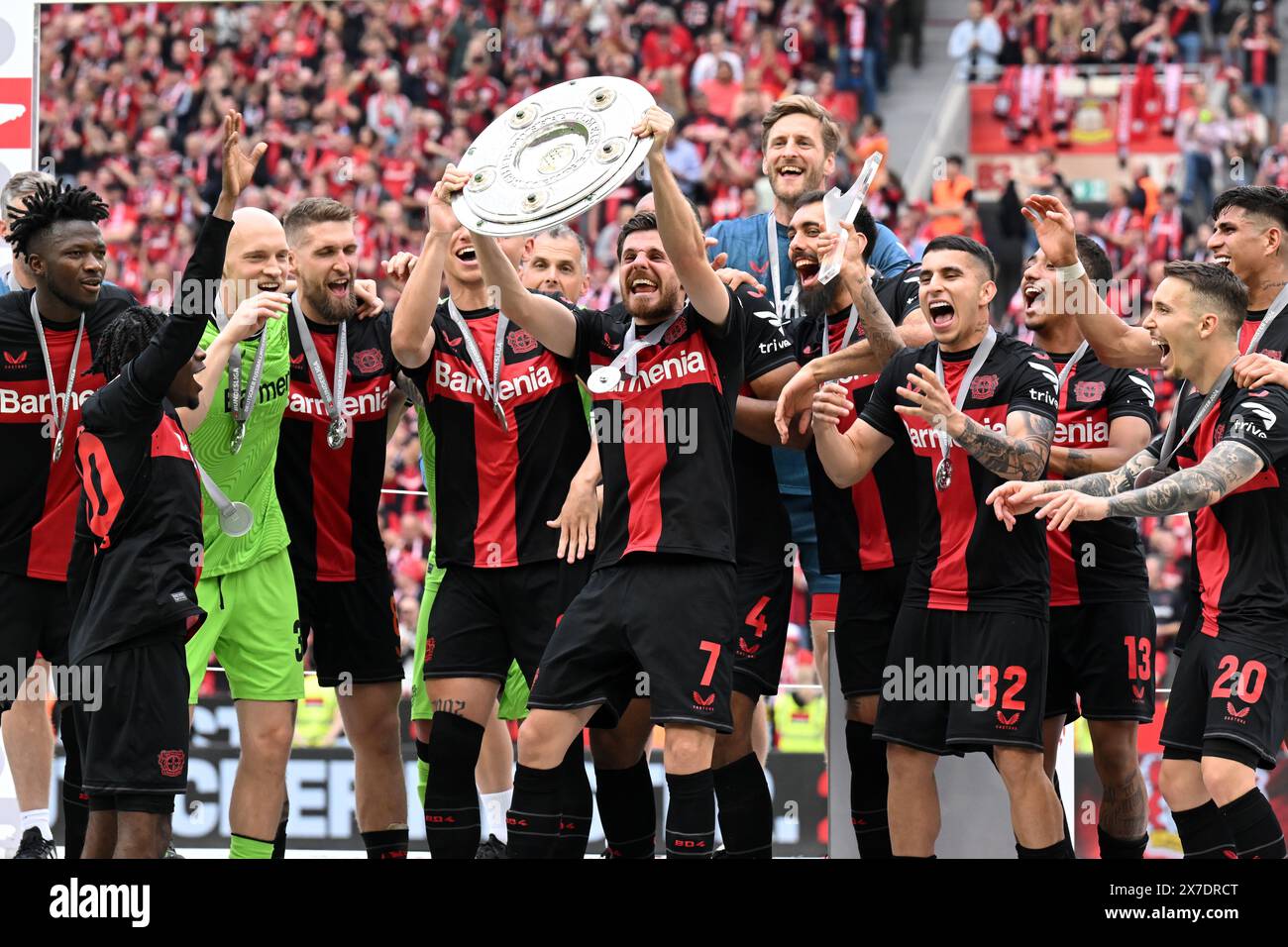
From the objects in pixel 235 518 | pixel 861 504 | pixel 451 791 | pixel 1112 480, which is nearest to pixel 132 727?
pixel 235 518

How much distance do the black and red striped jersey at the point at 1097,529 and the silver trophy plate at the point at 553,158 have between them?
2149 millimetres

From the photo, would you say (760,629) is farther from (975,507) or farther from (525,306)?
(525,306)

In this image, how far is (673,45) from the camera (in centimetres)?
2097

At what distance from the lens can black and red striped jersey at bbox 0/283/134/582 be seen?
256 inches

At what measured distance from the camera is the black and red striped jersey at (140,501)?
5.57 metres

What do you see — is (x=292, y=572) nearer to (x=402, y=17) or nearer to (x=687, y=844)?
(x=687, y=844)

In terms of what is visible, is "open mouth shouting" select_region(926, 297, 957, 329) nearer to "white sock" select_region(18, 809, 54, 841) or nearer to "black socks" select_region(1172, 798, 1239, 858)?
"black socks" select_region(1172, 798, 1239, 858)

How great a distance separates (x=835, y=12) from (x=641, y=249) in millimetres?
16276

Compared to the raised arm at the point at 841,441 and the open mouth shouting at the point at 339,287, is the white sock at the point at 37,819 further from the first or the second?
the raised arm at the point at 841,441

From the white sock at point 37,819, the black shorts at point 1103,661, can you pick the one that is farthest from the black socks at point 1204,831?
the white sock at point 37,819

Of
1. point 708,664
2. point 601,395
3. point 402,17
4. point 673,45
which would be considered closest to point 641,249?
point 601,395

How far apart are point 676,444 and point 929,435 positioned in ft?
3.23

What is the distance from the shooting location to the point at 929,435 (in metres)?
6.16

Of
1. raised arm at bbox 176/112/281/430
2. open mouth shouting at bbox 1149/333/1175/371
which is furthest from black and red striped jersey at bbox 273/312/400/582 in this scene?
open mouth shouting at bbox 1149/333/1175/371
